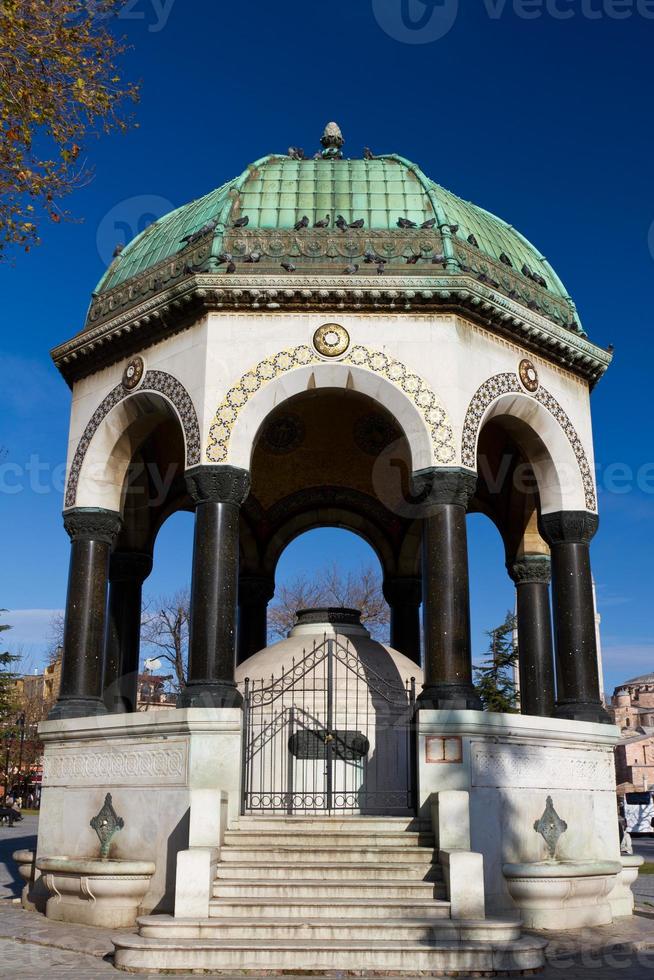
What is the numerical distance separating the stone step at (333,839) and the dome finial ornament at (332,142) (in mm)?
10577

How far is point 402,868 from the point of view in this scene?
970cm

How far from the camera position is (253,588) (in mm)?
17859

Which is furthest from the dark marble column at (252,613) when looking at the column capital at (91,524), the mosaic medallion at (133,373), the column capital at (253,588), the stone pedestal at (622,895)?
the stone pedestal at (622,895)

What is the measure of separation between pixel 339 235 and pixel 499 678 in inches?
871

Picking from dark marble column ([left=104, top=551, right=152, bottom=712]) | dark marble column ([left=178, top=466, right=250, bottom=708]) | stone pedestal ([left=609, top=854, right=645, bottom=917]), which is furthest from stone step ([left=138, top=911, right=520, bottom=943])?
dark marble column ([left=104, top=551, right=152, bottom=712])

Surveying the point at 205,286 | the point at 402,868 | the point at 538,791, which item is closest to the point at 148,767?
the point at 402,868

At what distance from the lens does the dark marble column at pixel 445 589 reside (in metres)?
11.2

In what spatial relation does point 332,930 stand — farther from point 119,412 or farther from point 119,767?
point 119,412

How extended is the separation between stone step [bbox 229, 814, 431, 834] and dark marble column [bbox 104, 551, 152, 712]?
5.25 meters

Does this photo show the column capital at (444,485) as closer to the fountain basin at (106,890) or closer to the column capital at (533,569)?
the column capital at (533,569)

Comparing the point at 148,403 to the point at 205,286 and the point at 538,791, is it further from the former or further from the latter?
the point at 538,791

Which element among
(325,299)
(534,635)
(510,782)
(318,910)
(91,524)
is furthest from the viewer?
(534,635)

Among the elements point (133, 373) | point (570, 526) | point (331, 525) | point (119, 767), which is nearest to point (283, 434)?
point (331, 525)

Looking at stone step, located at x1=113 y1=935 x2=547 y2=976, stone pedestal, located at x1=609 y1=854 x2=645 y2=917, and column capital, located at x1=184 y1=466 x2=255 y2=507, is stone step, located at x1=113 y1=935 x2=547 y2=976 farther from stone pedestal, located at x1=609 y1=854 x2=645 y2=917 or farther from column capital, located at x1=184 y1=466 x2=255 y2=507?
column capital, located at x1=184 y1=466 x2=255 y2=507
